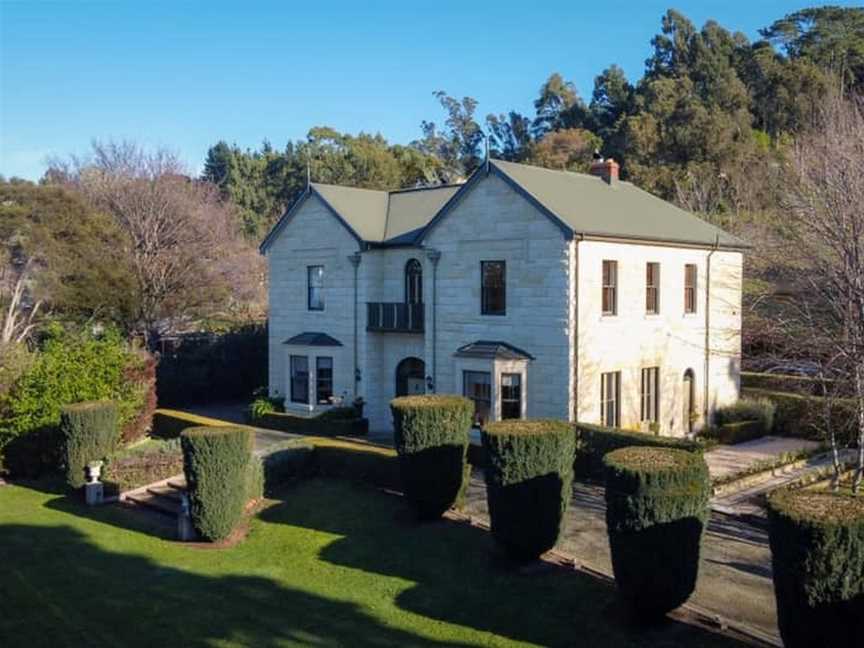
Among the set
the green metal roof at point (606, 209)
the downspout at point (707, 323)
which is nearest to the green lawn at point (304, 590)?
the green metal roof at point (606, 209)

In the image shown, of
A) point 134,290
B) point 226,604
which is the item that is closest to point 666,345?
point 226,604

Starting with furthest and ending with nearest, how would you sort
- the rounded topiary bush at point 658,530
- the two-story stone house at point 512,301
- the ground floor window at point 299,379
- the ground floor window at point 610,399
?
the ground floor window at point 299,379 → the ground floor window at point 610,399 → the two-story stone house at point 512,301 → the rounded topiary bush at point 658,530

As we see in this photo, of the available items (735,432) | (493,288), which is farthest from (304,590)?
(735,432)

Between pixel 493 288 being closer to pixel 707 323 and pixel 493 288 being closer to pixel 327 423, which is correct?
pixel 327 423

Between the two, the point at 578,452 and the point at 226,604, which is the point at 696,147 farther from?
the point at 226,604

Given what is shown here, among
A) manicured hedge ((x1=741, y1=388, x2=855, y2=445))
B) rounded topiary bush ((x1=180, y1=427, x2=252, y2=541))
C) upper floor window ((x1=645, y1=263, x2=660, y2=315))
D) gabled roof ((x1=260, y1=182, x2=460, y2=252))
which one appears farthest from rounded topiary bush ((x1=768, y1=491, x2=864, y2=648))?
gabled roof ((x1=260, y1=182, x2=460, y2=252))

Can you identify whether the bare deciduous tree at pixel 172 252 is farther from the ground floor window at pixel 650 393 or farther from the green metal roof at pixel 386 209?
the ground floor window at pixel 650 393
